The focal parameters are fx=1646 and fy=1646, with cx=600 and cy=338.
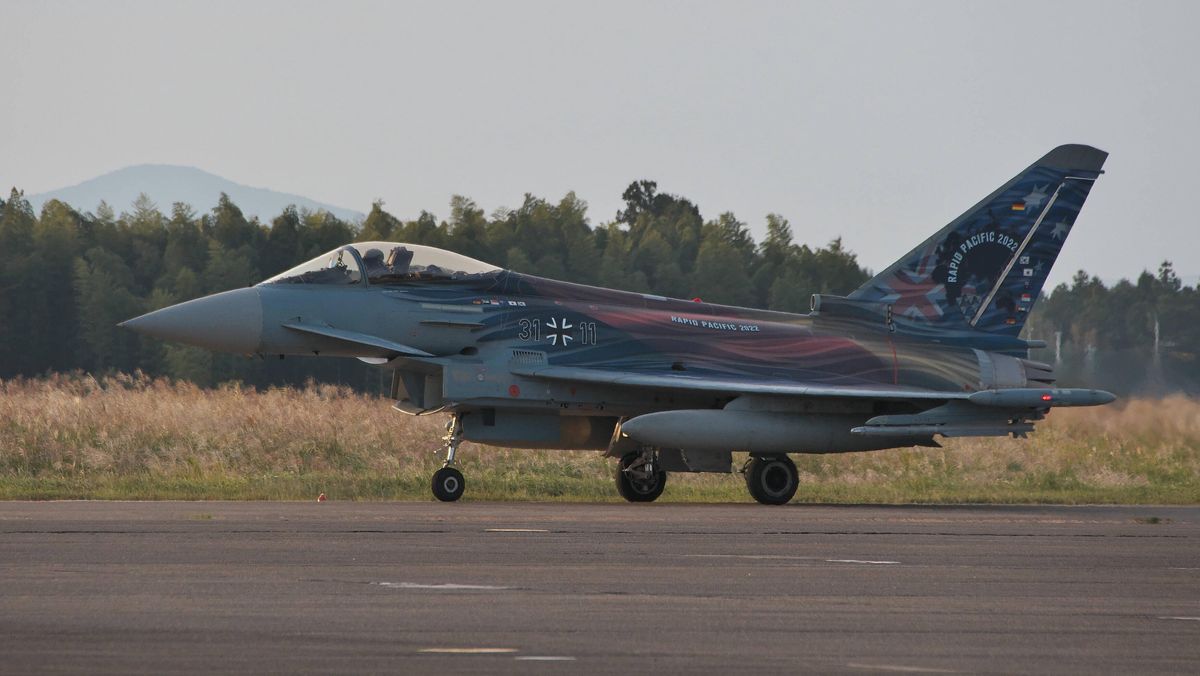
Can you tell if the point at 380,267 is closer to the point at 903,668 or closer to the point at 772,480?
the point at 772,480

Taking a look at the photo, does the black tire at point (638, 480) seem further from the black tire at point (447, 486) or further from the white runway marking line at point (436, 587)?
the white runway marking line at point (436, 587)

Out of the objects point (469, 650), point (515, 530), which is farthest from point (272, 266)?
point (469, 650)

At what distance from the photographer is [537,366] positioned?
20.2m

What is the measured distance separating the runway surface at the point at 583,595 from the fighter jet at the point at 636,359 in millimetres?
3568

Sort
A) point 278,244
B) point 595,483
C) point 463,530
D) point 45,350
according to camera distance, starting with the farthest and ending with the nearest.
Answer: point 278,244
point 45,350
point 595,483
point 463,530

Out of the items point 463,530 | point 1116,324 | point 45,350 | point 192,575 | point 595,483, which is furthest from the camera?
point 45,350

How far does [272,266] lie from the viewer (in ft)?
227

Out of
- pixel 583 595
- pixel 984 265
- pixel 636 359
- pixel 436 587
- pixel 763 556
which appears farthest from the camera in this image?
pixel 984 265

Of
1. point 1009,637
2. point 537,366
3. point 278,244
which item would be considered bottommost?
point 1009,637

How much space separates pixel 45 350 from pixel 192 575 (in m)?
56.9

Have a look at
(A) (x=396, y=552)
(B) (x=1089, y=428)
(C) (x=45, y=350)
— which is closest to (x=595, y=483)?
(B) (x=1089, y=428)

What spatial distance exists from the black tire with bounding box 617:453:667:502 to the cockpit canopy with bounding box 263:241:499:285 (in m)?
3.03

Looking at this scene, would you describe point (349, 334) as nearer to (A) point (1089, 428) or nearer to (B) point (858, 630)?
(B) point (858, 630)

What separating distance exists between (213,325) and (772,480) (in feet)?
23.2
